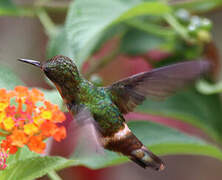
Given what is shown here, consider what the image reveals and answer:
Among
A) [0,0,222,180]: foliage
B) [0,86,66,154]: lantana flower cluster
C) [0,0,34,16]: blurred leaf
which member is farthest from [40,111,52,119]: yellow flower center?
[0,0,34,16]: blurred leaf

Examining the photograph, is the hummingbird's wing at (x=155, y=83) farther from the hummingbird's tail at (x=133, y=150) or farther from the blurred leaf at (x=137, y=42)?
the blurred leaf at (x=137, y=42)

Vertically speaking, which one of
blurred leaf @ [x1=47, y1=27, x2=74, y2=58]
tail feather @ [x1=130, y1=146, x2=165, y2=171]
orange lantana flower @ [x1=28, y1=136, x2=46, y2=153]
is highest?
blurred leaf @ [x1=47, y1=27, x2=74, y2=58]

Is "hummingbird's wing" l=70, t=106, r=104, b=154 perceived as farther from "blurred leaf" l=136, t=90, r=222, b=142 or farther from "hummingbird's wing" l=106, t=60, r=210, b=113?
"blurred leaf" l=136, t=90, r=222, b=142


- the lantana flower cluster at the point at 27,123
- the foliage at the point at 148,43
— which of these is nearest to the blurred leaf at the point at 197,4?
the foliage at the point at 148,43

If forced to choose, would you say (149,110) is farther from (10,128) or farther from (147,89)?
(10,128)

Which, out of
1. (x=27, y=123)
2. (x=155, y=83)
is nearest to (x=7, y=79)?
(x=27, y=123)

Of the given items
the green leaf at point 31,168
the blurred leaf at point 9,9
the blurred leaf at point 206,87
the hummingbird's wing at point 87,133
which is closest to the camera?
the hummingbird's wing at point 87,133

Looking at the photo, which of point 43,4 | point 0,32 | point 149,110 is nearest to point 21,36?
point 0,32
